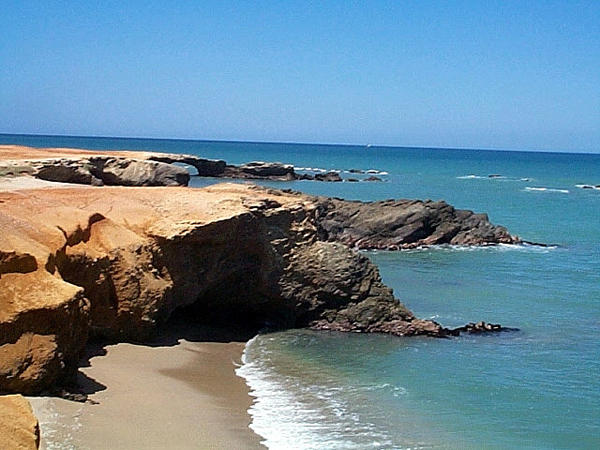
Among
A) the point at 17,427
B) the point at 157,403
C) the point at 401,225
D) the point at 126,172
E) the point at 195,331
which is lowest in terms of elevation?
the point at 195,331

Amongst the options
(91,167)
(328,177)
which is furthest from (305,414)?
(328,177)

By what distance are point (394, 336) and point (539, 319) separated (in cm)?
512

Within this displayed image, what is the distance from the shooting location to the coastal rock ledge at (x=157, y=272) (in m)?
12.4

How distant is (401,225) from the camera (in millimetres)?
40750

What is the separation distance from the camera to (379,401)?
48.7 ft

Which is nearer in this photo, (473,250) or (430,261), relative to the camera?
A: (430,261)

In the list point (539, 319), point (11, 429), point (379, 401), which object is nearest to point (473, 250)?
point (539, 319)

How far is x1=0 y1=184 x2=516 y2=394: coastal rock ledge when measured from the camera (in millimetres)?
12398

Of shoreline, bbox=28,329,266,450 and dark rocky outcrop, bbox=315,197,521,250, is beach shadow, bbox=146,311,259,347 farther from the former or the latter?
dark rocky outcrop, bbox=315,197,521,250

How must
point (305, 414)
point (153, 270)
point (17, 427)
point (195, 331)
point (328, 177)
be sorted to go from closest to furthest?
point (17, 427), point (305, 414), point (153, 270), point (195, 331), point (328, 177)

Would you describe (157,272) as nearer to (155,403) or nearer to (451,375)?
(155,403)

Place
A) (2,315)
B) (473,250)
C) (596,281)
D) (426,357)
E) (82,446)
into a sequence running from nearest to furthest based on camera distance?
1. (82,446)
2. (2,315)
3. (426,357)
4. (596,281)
5. (473,250)

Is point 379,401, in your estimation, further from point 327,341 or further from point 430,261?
point 430,261

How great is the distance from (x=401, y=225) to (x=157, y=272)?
25.1 metres
